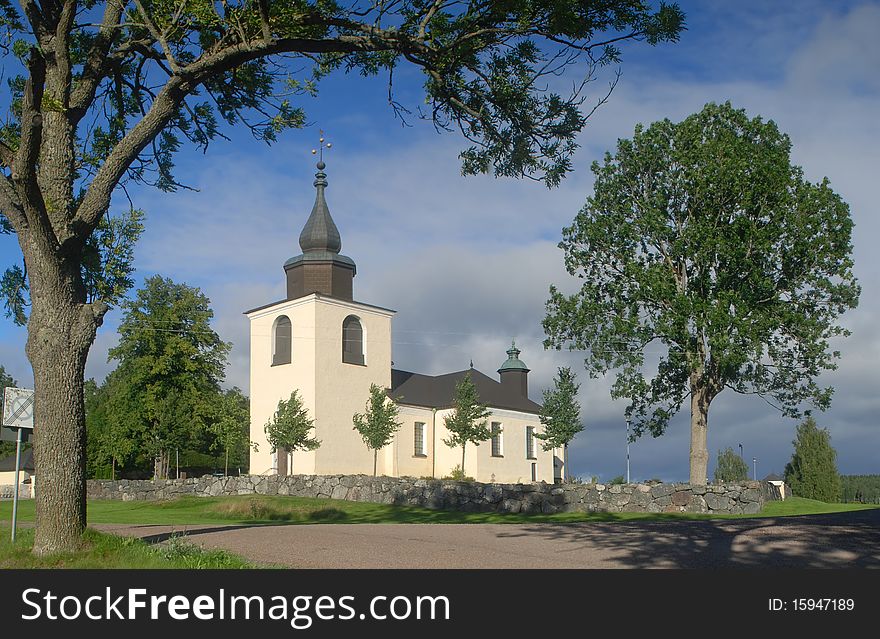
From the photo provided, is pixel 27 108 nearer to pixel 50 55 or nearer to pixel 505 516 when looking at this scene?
pixel 50 55

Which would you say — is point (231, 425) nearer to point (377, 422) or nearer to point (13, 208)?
point (377, 422)

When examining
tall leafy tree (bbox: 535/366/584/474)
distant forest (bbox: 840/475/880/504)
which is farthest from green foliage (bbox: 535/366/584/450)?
distant forest (bbox: 840/475/880/504)

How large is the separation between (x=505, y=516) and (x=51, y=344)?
19.1m

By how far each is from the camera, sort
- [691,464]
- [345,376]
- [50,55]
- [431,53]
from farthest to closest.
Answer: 1. [345,376]
2. [691,464]
3. [431,53]
4. [50,55]

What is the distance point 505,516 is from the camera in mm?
27609

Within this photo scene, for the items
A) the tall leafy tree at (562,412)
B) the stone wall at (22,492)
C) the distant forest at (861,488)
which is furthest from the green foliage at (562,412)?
the stone wall at (22,492)

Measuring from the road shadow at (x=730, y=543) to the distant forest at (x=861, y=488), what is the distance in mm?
33594

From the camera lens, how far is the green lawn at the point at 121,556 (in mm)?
9422

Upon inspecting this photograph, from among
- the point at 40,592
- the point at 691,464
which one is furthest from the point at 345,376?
the point at 40,592

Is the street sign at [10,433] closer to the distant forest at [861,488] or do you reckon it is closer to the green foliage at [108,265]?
the green foliage at [108,265]

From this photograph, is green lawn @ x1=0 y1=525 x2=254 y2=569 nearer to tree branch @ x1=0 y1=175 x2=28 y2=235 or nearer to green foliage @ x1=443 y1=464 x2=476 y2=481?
tree branch @ x1=0 y1=175 x2=28 y2=235

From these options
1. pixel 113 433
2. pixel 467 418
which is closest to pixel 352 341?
pixel 467 418

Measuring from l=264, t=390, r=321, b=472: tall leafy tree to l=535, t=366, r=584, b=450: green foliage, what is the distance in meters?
15.2

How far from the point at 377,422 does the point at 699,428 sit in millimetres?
22300
